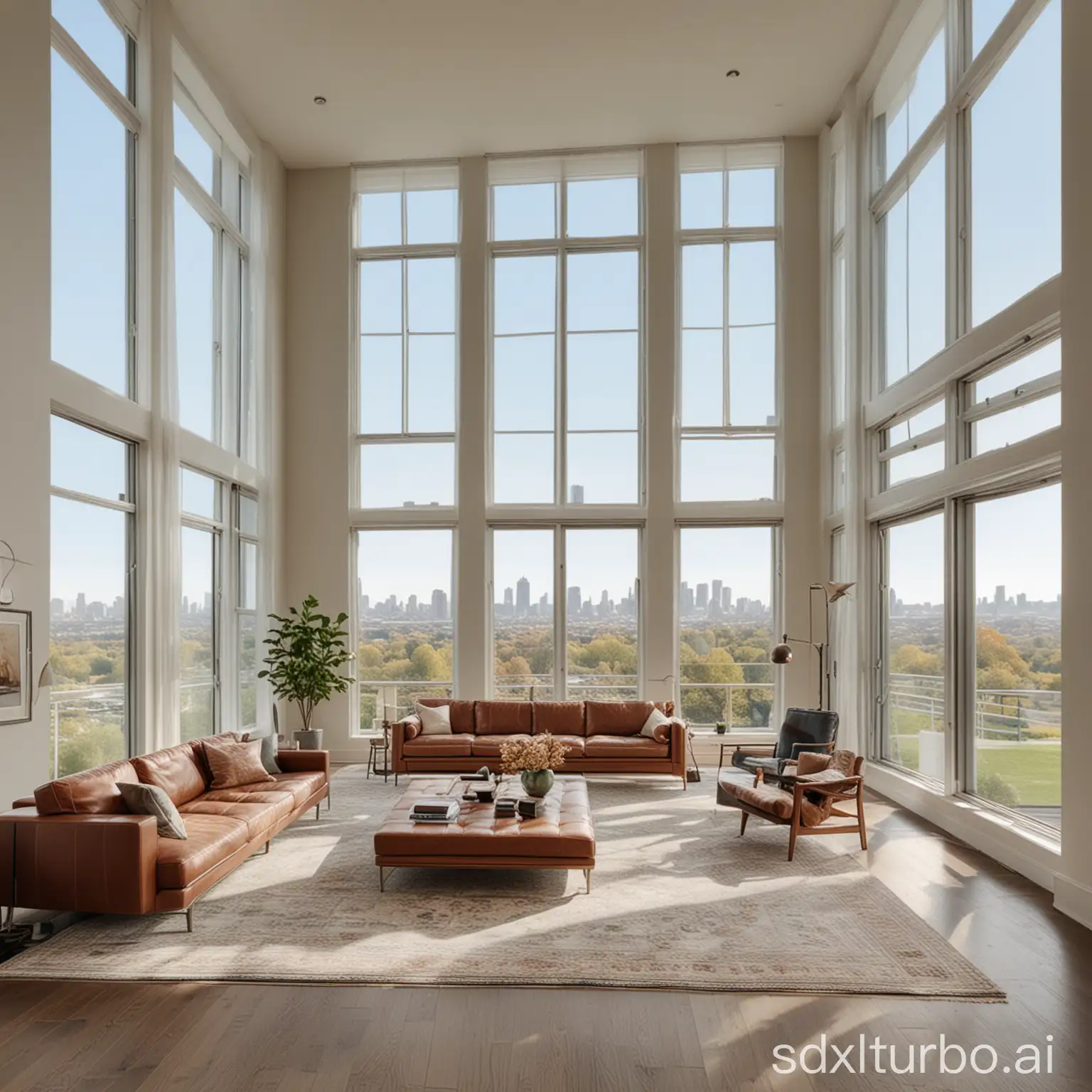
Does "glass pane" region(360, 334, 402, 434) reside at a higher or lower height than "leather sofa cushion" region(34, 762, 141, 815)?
higher

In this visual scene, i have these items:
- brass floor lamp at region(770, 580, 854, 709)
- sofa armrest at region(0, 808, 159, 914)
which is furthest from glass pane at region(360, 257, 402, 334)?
sofa armrest at region(0, 808, 159, 914)

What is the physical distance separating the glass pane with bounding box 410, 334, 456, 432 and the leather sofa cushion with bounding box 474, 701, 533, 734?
368 cm

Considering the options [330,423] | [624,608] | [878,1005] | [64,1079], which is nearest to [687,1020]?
[878,1005]

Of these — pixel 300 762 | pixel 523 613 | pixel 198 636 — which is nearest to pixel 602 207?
pixel 523 613

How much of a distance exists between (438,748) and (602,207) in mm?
7059

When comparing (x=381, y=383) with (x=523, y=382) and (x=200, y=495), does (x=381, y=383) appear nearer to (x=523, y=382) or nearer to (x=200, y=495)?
(x=523, y=382)

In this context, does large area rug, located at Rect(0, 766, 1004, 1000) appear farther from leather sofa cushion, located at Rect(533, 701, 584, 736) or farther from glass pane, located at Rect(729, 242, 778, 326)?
glass pane, located at Rect(729, 242, 778, 326)

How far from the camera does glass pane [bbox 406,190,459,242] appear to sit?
11586 millimetres

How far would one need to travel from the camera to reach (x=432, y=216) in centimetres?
1162

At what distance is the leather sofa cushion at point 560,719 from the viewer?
982cm

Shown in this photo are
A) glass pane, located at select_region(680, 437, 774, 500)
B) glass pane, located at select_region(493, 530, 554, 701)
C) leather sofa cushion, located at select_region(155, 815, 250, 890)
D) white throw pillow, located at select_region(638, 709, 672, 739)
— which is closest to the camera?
leather sofa cushion, located at select_region(155, 815, 250, 890)

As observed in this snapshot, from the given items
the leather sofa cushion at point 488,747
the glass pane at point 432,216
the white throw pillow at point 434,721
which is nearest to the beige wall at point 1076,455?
the leather sofa cushion at point 488,747

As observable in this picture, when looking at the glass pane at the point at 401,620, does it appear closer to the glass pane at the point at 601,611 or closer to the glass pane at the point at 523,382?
the glass pane at the point at 601,611

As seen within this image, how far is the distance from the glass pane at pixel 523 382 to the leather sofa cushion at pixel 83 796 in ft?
23.2
